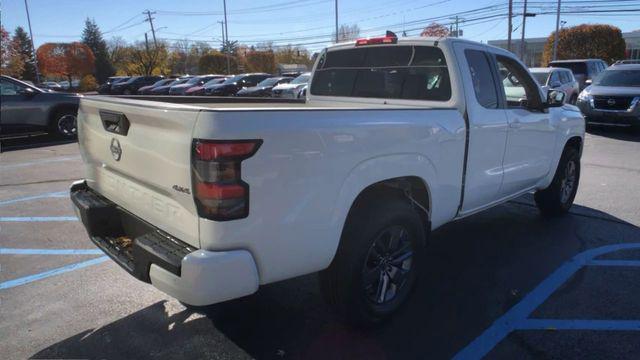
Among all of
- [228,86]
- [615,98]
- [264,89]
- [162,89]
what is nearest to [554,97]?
[615,98]

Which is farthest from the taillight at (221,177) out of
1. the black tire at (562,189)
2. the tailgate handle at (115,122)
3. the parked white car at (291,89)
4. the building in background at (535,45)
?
the building in background at (535,45)

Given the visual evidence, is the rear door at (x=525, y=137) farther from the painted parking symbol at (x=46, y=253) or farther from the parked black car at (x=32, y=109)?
the parked black car at (x=32, y=109)

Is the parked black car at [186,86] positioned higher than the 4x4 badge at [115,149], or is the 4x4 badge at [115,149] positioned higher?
the 4x4 badge at [115,149]

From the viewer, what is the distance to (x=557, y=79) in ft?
49.6

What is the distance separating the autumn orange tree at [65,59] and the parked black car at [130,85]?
1391 inches

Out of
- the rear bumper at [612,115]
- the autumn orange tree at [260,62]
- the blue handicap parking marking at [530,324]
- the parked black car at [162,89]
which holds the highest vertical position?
the autumn orange tree at [260,62]

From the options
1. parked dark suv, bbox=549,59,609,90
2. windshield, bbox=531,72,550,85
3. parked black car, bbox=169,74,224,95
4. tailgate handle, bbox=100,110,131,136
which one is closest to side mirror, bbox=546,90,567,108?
tailgate handle, bbox=100,110,131,136

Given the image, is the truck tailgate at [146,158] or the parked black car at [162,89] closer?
the truck tailgate at [146,158]

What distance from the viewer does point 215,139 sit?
2.21 metres

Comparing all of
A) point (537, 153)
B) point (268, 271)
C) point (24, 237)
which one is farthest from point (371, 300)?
point (24, 237)

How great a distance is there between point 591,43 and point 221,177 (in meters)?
61.2

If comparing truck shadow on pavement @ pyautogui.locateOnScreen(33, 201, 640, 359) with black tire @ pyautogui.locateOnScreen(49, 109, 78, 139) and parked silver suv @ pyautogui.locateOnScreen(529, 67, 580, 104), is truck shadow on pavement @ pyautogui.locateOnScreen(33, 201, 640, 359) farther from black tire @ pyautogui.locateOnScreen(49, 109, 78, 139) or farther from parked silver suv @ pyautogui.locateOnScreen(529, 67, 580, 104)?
parked silver suv @ pyautogui.locateOnScreen(529, 67, 580, 104)

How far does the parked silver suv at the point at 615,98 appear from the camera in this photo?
12527 millimetres

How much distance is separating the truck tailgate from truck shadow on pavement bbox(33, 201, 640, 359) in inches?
34.0
